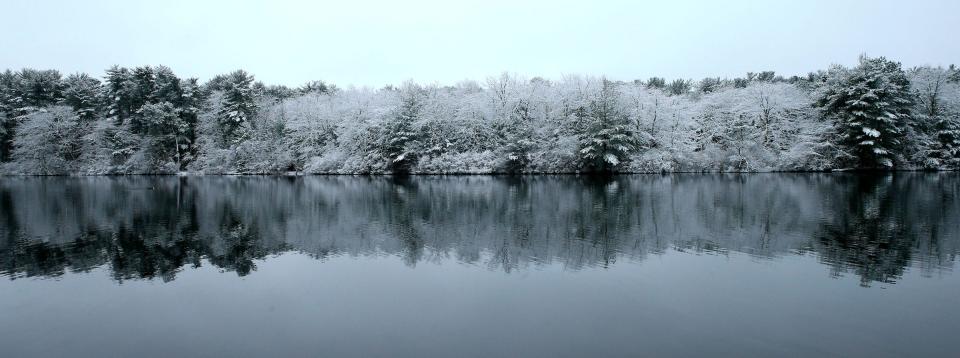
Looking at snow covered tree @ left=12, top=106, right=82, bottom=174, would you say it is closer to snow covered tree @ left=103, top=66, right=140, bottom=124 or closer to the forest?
the forest

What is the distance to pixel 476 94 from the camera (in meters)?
60.5

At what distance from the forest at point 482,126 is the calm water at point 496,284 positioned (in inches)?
1174

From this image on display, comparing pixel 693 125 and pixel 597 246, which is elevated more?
pixel 693 125

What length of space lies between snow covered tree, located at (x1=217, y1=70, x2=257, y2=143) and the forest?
201 millimetres

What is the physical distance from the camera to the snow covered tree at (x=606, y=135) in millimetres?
48406

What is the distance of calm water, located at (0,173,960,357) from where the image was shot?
7582mm

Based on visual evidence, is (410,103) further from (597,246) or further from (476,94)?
(597,246)

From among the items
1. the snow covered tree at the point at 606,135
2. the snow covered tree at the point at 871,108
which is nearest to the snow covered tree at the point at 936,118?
the snow covered tree at the point at 871,108

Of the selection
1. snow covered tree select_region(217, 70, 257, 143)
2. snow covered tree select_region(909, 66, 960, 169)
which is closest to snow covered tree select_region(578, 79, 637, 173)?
snow covered tree select_region(909, 66, 960, 169)

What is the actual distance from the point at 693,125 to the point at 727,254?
1765 inches

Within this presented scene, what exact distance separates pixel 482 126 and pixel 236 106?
2945 centimetres

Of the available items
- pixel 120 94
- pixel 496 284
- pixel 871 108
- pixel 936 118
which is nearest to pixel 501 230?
pixel 496 284

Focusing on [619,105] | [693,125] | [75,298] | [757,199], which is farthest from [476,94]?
[75,298]

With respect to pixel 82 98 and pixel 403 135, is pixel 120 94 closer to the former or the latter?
pixel 82 98
